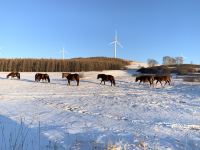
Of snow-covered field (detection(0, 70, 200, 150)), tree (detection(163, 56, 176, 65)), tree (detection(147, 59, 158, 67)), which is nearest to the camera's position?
snow-covered field (detection(0, 70, 200, 150))

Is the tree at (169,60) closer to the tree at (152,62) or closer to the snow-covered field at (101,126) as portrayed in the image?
the tree at (152,62)

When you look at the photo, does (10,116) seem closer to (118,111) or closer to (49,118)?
(49,118)

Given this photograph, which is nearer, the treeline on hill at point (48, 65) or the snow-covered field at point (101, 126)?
the snow-covered field at point (101, 126)

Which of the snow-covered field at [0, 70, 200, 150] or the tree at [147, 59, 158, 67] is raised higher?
the tree at [147, 59, 158, 67]

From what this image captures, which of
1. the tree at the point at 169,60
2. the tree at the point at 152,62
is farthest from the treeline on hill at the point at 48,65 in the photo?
the tree at the point at 169,60

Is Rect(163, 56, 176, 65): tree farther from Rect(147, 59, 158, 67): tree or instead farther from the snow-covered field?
the snow-covered field

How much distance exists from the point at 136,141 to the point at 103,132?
1.74 metres

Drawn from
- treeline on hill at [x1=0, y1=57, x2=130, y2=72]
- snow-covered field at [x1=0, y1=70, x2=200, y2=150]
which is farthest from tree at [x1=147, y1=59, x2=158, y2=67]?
snow-covered field at [x1=0, y1=70, x2=200, y2=150]

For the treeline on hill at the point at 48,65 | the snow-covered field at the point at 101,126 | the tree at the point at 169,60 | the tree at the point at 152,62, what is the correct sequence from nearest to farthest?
the snow-covered field at the point at 101,126
the treeline on hill at the point at 48,65
the tree at the point at 152,62
the tree at the point at 169,60

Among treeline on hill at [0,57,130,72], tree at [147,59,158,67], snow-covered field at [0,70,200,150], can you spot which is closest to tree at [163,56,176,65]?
tree at [147,59,158,67]

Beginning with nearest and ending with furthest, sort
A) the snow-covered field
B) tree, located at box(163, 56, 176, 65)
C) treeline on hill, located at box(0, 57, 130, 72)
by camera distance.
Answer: the snow-covered field
treeline on hill, located at box(0, 57, 130, 72)
tree, located at box(163, 56, 176, 65)

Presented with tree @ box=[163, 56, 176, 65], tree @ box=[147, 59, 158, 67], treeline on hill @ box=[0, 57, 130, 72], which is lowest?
treeline on hill @ box=[0, 57, 130, 72]

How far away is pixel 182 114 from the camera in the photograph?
1681 centimetres

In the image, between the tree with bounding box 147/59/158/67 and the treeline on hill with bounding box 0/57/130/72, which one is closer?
the treeline on hill with bounding box 0/57/130/72
